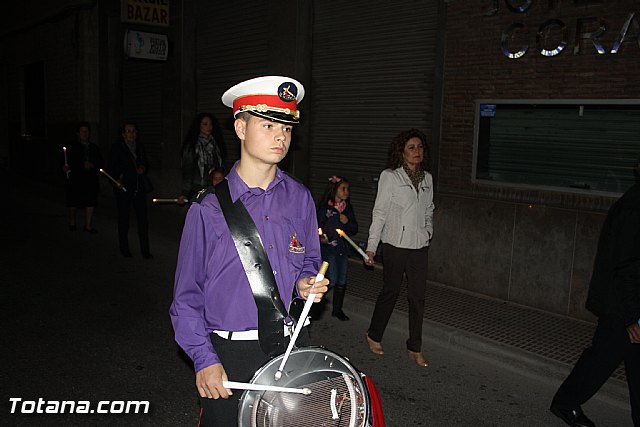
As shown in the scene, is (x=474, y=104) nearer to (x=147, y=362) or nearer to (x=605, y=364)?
(x=605, y=364)

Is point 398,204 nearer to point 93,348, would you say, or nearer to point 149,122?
point 93,348

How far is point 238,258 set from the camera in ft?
9.24

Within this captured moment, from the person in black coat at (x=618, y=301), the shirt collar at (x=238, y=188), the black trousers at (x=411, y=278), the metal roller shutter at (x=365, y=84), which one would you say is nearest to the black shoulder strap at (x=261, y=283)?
the shirt collar at (x=238, y=188)

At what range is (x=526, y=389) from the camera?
5664 millimetres

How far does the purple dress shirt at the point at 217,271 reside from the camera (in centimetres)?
275

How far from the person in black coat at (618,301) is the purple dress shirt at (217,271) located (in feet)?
8.05

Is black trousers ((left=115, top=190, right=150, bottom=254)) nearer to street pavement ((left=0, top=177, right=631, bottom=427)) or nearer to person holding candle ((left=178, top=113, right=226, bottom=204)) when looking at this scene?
street pavement ((left=0, top=177, right=631, bottom=427))

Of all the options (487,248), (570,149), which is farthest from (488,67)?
(487,248)

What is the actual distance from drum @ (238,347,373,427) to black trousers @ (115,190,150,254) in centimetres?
812

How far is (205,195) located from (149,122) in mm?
15607

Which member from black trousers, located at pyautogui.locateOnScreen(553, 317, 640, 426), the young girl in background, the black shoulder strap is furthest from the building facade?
the black shoulder strap

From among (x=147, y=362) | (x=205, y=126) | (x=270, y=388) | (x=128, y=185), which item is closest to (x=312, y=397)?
(x=270, y=388)

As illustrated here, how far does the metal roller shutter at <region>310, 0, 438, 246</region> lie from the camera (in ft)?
32.5

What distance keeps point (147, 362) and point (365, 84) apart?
21.5 ft
